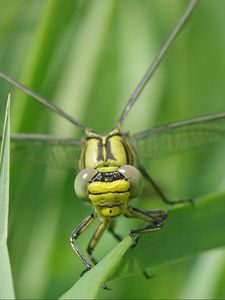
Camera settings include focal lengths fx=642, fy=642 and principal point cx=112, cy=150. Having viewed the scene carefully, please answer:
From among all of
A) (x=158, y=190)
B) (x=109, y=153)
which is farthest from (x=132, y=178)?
(x=158, y=190)

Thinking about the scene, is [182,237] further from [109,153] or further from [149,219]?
[109,153]

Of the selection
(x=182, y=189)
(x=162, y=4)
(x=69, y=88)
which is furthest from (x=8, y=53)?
(x=182, y=189)

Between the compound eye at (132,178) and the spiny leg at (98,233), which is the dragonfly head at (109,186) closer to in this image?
the compound eye at (132,178)

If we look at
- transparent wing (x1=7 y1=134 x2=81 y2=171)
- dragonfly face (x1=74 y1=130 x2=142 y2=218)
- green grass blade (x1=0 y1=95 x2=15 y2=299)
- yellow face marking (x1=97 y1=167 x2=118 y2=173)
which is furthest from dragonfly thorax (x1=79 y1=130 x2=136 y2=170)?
green grass blade (x1=0 y1=95 x2=15 y2=299)

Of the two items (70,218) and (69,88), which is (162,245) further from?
(69,88)

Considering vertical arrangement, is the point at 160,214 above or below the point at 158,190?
above

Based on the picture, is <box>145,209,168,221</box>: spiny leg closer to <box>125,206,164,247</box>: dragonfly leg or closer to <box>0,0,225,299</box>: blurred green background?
<box>125,206,164,247</box>: dragonfly leg
